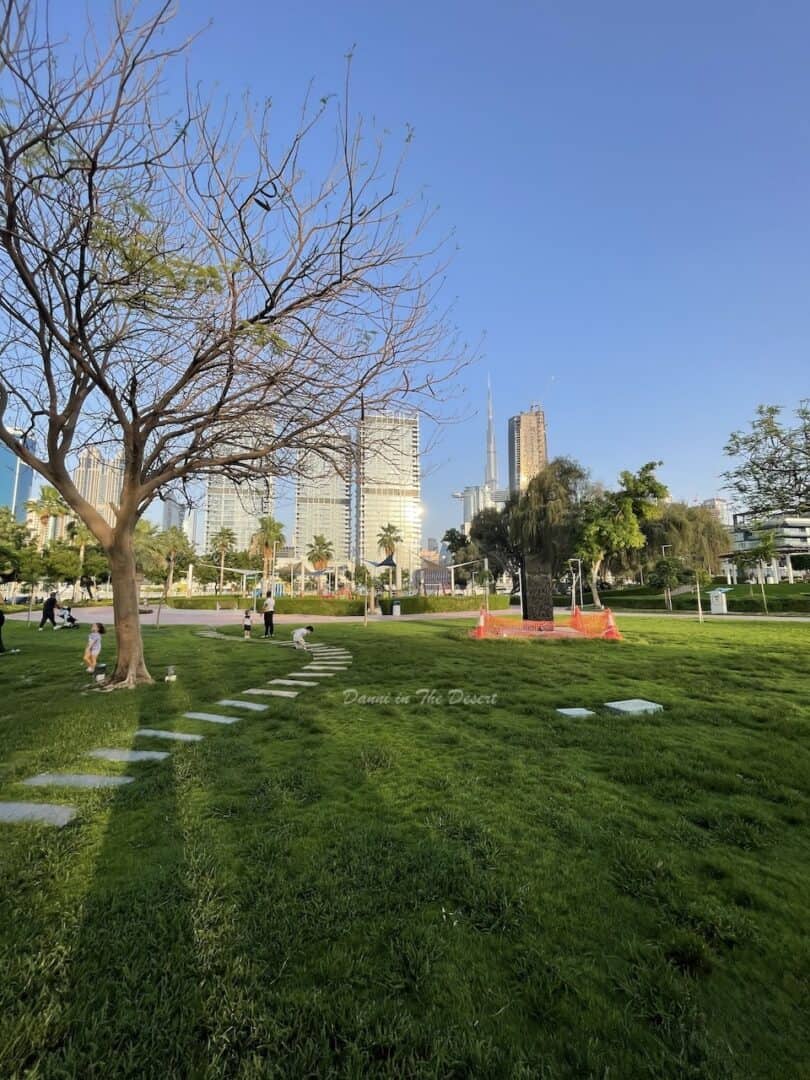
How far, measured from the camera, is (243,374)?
23.2 feet

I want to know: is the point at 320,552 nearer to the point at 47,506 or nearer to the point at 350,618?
the point at 47,506

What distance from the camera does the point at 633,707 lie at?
6367 millimetres

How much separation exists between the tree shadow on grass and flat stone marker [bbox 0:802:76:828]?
54cm

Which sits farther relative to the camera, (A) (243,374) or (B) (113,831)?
(A) (243,374)

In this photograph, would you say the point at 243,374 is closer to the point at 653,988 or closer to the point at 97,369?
the point at 97,369

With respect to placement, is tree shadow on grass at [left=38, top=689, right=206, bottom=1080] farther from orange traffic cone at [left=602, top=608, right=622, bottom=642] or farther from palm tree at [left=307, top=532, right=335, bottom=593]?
palm tree at [left=307, top=532, right=335, bottom=593]

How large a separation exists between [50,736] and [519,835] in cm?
525

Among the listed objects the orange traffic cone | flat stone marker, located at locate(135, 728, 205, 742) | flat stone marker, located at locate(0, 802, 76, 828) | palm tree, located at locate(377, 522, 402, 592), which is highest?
palm tree, located at locate(377, 522, 402, 592)

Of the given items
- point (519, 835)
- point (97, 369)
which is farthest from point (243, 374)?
point (519, 835)

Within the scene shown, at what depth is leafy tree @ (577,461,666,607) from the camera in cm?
3153

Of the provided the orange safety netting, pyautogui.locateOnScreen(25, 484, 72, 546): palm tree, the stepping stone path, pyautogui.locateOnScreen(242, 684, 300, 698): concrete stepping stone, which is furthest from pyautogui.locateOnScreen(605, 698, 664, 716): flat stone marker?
pyautogui.locateOnScreen(25, 484, 72, 546): palm tree

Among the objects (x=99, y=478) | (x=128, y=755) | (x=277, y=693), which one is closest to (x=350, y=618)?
(x=99, y=478)

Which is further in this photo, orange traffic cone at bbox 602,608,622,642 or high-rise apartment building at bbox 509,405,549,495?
high-rise apartment building at bbox 509,405,549,495

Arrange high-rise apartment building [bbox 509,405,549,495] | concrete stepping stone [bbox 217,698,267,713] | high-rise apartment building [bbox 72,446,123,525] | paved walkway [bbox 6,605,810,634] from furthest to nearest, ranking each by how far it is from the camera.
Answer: high-rise apartment building [bbox 509,405,549,495] < paved walkway [bbox 6,605,810,634] < high-rise apartment building [bbox 72,446,123,525] < concrete stepping stone [bbox 217,698,267,713]
